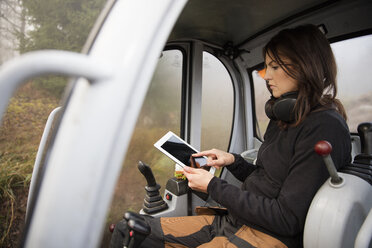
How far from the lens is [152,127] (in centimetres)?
268

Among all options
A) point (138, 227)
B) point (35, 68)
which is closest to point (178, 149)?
point (138, 227)

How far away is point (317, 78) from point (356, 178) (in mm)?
476

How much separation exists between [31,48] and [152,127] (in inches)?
70.5

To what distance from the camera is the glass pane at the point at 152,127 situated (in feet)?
8.00

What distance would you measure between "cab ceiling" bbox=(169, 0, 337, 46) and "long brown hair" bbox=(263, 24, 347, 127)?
2.52 ft

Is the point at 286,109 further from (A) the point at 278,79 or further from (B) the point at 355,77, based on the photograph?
(B) the point at 355,77

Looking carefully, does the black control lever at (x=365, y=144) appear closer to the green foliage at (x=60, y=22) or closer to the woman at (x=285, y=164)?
the woman at (x=285, y=164)

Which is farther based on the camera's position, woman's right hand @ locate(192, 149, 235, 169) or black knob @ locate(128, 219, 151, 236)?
woman's right hand @ locate(192, 149, 235, 169)

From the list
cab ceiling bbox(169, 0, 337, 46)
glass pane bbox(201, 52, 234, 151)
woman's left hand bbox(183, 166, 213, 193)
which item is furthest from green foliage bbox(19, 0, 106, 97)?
glass pane bbox(201, 52, 234, 151)

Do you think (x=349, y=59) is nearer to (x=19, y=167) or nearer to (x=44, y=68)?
(x=44, y=68)

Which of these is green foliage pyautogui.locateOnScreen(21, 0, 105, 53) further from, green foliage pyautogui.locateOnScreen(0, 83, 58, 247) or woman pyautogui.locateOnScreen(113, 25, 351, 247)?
woman pyautogui.locateOnScreen(113, 25, 351, 247)

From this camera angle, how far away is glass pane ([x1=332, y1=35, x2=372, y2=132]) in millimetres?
1788

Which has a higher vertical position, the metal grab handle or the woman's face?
the woman's face

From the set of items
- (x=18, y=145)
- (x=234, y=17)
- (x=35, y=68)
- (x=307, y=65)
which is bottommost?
(x=18, y=145)
